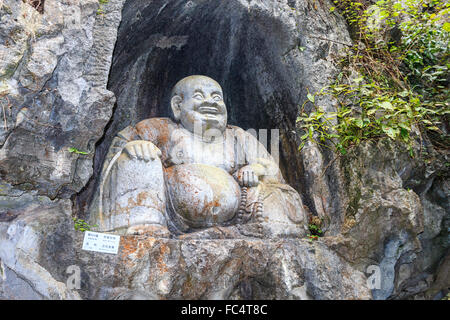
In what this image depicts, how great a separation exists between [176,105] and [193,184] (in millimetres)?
1218

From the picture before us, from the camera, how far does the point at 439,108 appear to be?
192 inches

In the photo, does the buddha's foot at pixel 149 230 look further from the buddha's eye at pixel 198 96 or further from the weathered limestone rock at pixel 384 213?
the buddha's eye at pixel 198 96

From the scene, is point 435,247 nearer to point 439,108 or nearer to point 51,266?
point 439,108

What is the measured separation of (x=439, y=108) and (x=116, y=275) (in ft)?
12.2

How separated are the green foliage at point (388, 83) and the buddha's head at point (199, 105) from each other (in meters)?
0.82

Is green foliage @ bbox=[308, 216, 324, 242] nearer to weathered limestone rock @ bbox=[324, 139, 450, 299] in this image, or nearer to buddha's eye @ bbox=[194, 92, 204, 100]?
weathered limestone rock @ bbox=[324, 139, 450, 299]

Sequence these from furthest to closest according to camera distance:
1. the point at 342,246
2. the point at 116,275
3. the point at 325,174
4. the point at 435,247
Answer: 1. the point at 435,247
2. the point at 325,174
3. the point at 342,246
4. the point at 116,275

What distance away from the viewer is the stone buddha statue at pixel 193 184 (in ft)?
12.0

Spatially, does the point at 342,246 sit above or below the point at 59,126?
below

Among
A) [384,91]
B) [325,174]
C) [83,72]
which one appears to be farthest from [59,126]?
[384,91]

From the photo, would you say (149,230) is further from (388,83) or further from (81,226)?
(388,83)

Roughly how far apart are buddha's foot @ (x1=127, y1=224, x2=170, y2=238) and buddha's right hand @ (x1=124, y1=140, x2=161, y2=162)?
0.59 meters

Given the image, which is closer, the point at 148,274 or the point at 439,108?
the point at 148,274

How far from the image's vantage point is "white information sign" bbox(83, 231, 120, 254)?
319 centimetres
